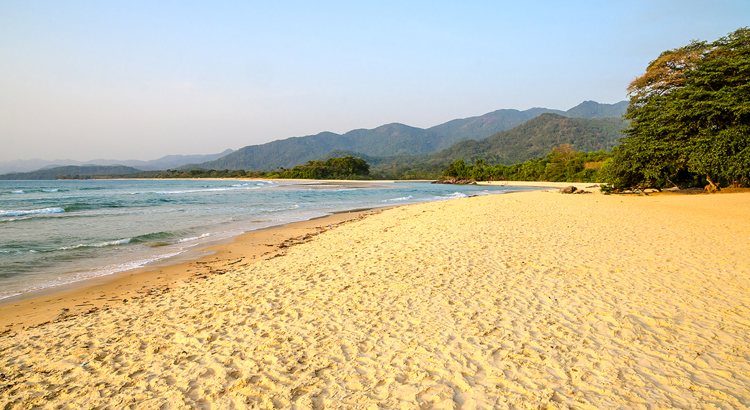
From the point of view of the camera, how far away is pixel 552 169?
7519cm

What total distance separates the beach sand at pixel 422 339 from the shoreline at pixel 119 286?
1.65 ft

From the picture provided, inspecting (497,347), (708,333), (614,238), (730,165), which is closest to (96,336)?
(497,347)

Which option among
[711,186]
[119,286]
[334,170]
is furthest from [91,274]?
[334,170]

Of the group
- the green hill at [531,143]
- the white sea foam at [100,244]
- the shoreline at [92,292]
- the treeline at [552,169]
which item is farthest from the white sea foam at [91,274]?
the green hill at [531,143]

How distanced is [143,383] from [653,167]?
2686 centimetres

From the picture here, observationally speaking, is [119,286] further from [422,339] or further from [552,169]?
[552,169]

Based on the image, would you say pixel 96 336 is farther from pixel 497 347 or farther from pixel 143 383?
pixel 497 347

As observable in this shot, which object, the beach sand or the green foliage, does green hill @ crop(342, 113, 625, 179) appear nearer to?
the green foliage

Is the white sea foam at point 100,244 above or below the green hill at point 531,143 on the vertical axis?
below

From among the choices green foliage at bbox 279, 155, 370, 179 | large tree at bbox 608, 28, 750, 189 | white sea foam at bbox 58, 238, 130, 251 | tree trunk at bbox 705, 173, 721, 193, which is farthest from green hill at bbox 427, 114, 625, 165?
white sea foam at bbox 58, 238, 130, 251

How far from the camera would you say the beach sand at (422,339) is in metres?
2.97

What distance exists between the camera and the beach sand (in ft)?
9.73

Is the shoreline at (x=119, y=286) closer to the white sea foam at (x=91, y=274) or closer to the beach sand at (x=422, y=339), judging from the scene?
the white sea foam at (x=91, y=274)

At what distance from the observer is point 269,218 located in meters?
17.8
